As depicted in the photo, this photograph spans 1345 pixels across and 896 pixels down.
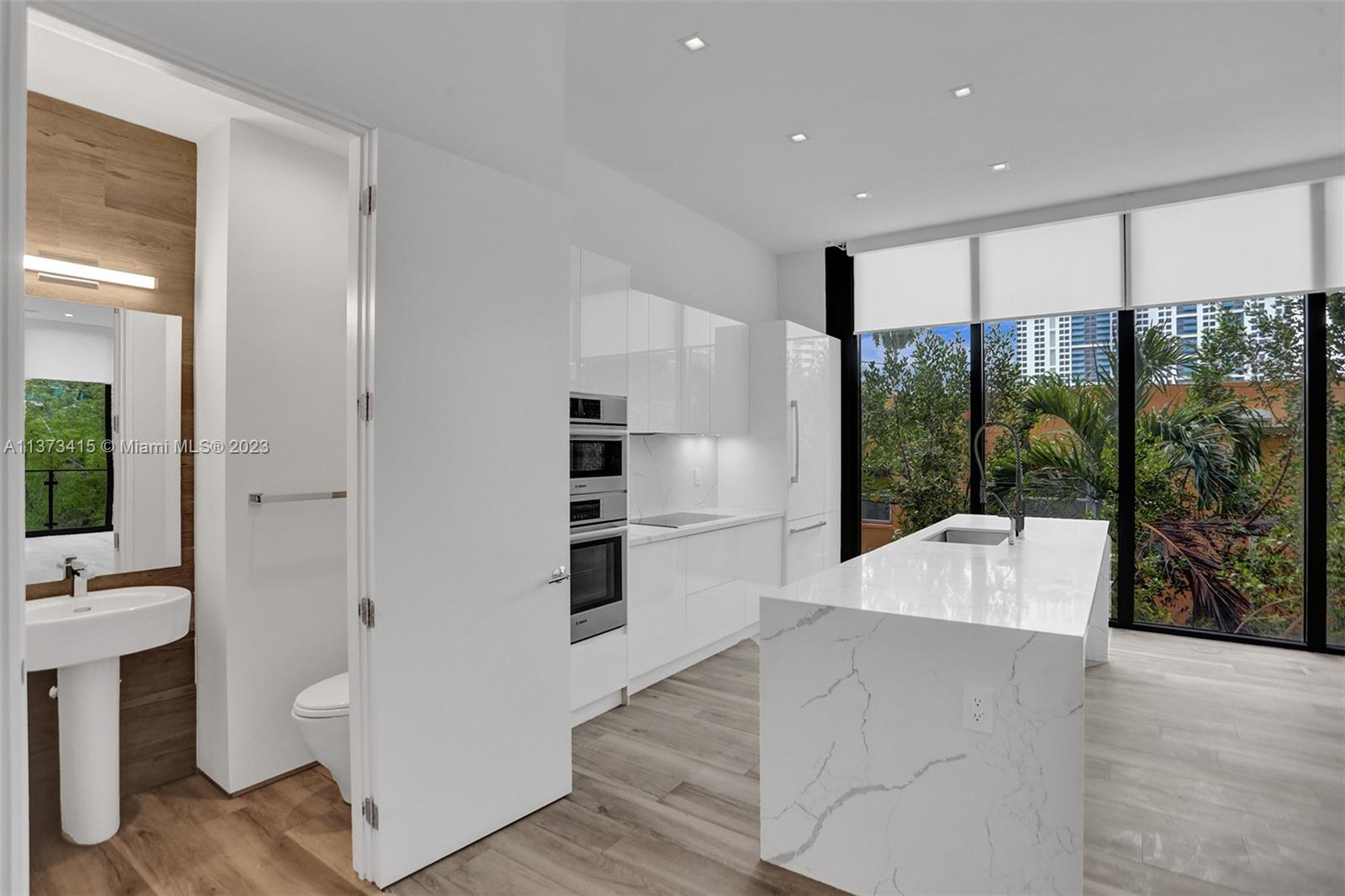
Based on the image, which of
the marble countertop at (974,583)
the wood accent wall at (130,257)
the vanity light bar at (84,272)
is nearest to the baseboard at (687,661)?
the marble countertop at (974,583)

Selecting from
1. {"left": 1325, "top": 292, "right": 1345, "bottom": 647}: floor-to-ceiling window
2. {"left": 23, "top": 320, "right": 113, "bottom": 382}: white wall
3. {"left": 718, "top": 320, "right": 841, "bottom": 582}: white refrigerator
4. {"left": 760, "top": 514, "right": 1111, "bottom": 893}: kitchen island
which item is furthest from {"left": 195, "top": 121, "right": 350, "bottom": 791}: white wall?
{"left": 1325, "top": 292, "right": 1345, "bottom": 647}: floor-to-ceiling window

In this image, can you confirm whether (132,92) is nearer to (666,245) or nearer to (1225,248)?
(666,245)

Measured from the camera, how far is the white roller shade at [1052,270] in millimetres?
4875

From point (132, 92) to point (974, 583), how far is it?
3.35m

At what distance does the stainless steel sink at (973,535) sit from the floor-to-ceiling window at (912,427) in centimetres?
167

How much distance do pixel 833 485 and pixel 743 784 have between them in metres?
3.28

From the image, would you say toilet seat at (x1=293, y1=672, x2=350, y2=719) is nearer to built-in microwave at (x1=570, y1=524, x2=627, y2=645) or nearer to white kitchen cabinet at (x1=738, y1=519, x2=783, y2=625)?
built-in microwave at (x1=570, y1=524, x2=627, y2=645)

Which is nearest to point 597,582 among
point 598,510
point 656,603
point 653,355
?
point 598,510

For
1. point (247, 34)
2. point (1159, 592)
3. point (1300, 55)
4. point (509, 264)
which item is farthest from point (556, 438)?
point (1159, 592)

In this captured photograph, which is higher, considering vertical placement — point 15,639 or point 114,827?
point 15,639

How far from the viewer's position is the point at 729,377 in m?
4.89

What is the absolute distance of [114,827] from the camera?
2453mm

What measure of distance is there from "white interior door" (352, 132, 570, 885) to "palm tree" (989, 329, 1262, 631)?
3.98 meters

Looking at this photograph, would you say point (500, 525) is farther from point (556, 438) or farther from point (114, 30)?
point (114, 30)
